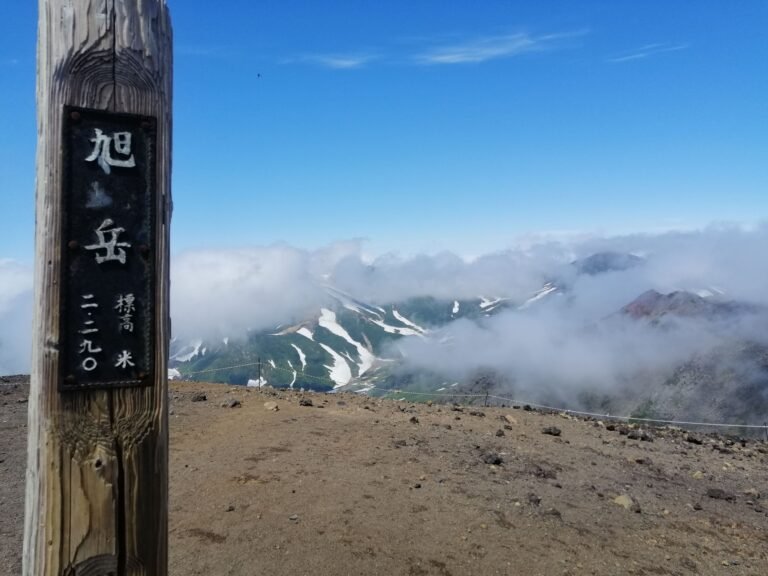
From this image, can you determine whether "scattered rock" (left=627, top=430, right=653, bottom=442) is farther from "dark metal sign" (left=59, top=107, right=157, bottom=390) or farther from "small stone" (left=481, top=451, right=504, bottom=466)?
"dark metal sign" (left=59, top=107, right=157, bottom=390)

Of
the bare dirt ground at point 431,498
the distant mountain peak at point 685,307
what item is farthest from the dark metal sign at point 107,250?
the distant mountain peak at point 685,307

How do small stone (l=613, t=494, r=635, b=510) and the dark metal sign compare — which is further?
small stone (l=613, t=494, r=635, b=510)

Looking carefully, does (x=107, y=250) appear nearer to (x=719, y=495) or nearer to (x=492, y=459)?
(x=492, y=459)

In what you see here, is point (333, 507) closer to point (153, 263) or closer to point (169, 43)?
point (153, 263)

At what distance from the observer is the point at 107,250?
2703 mm

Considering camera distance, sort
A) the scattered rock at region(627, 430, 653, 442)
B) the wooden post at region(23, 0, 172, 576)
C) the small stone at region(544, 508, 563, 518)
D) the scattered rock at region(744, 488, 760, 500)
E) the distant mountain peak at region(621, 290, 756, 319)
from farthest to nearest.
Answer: the distant mountain peak at region(621, 290, 756, 319)
the scattered rock at region(627, 430, 653, 442)
the scattered rock at region(744, 488, 760, 500)
the small stone at region(544, 508, 563, 518)
the wooden post at region(23, 0, 172, 576)

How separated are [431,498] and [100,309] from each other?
23.3 ft

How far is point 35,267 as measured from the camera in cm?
267

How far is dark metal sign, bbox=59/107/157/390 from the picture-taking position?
8.66 feet

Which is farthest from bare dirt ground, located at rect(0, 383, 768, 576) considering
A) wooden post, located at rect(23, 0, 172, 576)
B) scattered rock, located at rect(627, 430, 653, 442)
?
wooden post, located at rect(23, 0, 172, 576)

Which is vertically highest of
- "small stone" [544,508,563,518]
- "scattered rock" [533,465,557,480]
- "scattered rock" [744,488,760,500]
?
"scattered rock" [533,465,557,480]

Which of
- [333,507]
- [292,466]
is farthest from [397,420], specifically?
[333,507]

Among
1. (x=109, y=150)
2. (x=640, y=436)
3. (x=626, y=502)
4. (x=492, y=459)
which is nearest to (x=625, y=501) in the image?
(x=626, y=502)

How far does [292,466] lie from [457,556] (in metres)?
3.80
